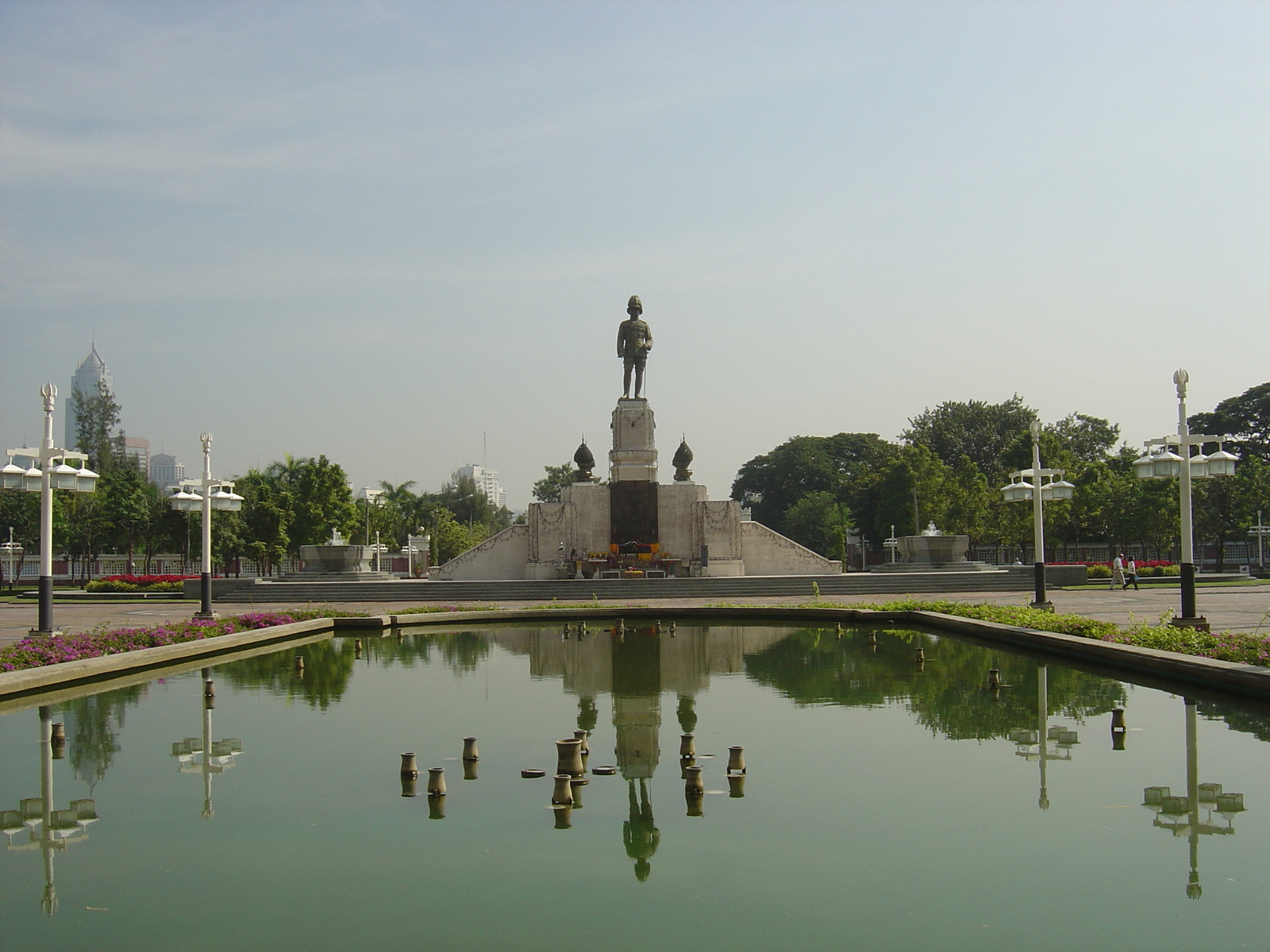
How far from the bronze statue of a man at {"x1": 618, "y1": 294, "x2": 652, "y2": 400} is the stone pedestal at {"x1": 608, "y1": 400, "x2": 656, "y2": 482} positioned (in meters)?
0.71

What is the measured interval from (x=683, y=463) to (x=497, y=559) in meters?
7.39

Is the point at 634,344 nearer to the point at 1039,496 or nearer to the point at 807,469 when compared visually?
the point at 1039,496

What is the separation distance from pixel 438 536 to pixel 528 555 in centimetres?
2182

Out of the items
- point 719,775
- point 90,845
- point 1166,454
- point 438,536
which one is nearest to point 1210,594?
point 1166,454

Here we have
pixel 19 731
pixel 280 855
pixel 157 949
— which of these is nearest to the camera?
pixel 157 949

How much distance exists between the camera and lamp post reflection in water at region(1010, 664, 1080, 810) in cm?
870

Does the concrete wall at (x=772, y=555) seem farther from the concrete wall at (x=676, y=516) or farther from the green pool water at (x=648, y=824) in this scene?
the green pool water at (x=648, y=824)

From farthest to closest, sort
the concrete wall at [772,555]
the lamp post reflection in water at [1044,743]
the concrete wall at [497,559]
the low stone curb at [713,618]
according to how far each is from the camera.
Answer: the concrete wall at [497,559]
the concrete wall at [772,555]
the low stone curb at [713,618]
the lamp post reflection in water at [1044,743]

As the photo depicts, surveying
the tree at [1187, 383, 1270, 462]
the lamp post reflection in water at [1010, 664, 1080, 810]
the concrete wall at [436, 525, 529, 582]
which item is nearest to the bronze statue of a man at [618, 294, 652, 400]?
the concrete wall at [436, 525, 529, 582]

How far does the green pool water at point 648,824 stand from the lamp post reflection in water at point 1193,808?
32 mm

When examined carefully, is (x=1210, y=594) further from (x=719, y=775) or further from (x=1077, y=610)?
(x=719, y=775)

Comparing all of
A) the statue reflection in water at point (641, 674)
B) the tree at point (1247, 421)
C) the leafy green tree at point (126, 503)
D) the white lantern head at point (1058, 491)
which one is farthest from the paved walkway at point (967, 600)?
the tree at point (1247, 421)

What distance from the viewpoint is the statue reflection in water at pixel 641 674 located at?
7.64 metres

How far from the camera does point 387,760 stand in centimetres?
908
